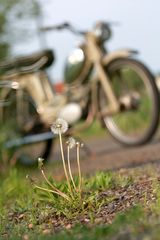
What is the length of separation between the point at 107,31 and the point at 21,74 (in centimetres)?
105

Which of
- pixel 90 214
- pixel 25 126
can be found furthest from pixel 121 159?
pixel 90 214

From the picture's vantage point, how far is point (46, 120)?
28.0ft

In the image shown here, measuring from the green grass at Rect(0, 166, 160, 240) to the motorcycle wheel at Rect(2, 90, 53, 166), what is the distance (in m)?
3.56

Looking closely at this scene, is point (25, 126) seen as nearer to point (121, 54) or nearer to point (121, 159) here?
point (121, 54)

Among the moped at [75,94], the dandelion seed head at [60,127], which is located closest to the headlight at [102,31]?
the moped at [75,94]

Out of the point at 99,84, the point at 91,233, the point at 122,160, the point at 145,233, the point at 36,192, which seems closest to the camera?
the point at 145,233

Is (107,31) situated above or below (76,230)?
above

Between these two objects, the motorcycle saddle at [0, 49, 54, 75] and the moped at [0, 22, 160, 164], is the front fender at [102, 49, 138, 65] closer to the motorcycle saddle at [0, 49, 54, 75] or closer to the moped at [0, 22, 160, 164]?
the moped at [0, 22, 160, 164]

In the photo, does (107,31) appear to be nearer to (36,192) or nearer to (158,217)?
(36,192)

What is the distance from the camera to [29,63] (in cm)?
862

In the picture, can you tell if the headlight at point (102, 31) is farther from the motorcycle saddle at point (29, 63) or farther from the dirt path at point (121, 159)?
the dirt path at point (121, 159)

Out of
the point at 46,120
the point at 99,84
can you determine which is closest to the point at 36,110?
the point at 46,120

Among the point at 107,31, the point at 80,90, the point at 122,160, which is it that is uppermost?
the point at 107,31

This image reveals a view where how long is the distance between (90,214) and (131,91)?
4.96 metres
